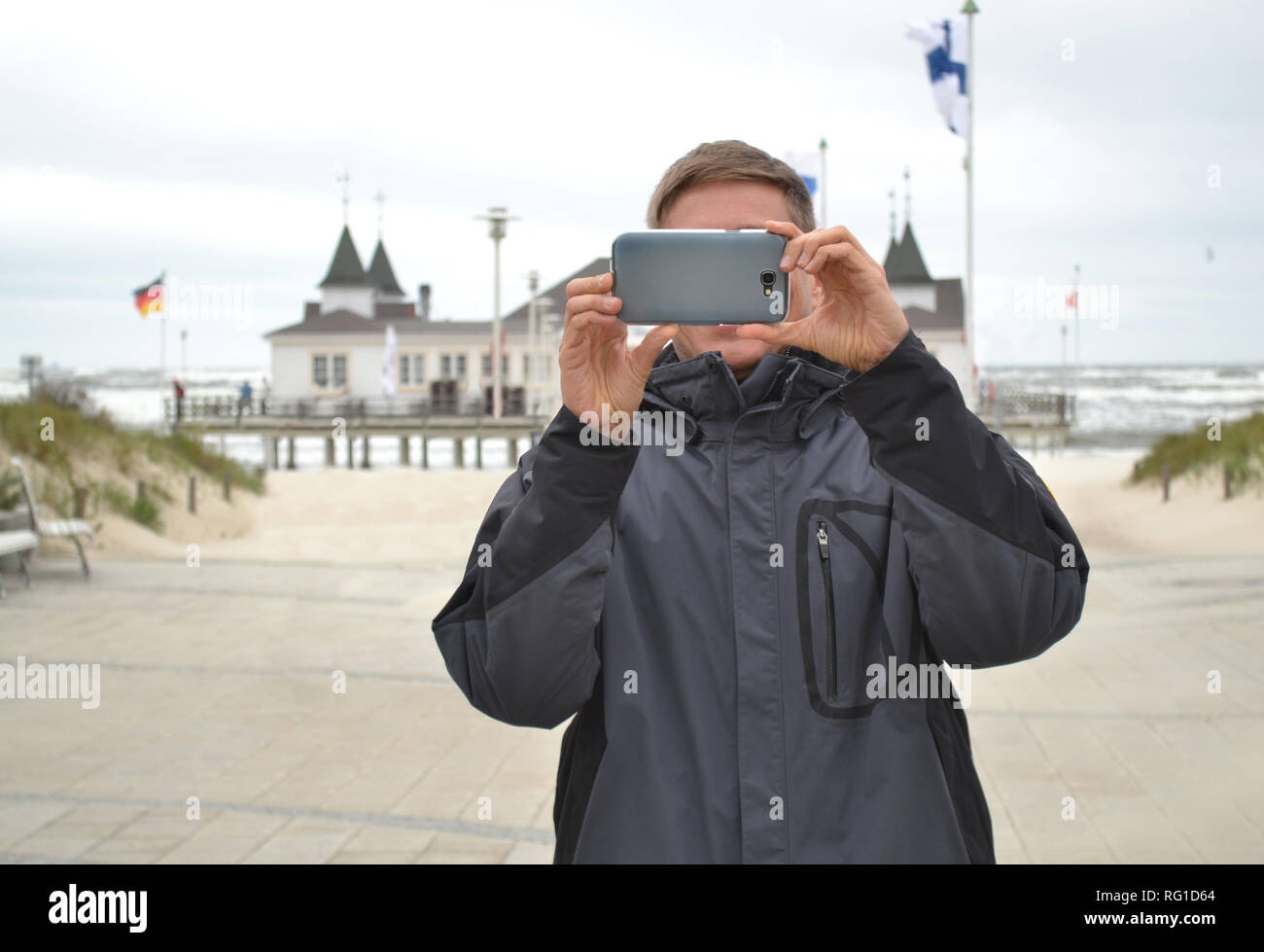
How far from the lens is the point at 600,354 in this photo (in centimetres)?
197

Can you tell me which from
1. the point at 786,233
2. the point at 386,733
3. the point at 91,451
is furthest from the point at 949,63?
the point at 786,233

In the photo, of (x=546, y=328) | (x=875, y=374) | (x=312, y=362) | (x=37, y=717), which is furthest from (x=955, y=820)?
(x=312, y=362)

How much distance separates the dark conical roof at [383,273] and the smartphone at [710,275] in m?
79.2

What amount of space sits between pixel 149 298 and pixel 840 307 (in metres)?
39.3

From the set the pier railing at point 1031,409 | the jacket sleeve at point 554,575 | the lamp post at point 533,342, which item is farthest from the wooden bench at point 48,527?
the pier railing at point 1031,409

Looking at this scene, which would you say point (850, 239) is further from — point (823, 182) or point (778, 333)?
point (823, 182)

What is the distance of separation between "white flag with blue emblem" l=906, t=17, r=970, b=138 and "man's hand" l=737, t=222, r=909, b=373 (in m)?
27.5

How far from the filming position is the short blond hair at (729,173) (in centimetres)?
212

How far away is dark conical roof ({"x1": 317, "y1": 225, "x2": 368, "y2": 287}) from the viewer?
70.2 meters

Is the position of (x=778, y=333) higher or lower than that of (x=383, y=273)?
lower
